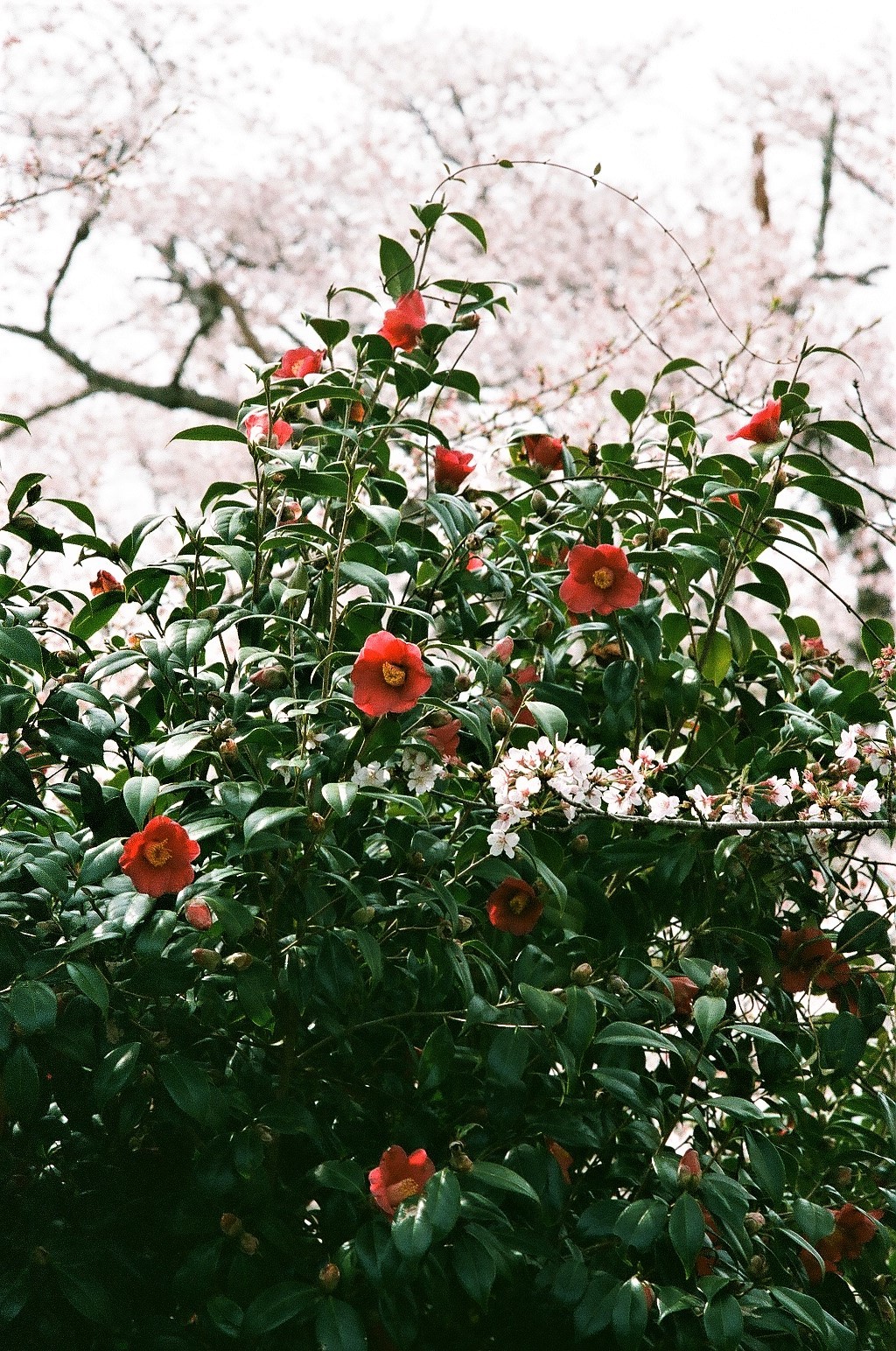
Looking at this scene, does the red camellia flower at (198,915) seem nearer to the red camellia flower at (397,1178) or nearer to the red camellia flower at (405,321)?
the red camellia flower at (397,1178)

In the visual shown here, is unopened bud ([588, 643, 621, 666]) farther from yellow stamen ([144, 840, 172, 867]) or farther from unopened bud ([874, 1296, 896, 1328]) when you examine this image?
unopened bud ([874, 1296, 896, 1328])

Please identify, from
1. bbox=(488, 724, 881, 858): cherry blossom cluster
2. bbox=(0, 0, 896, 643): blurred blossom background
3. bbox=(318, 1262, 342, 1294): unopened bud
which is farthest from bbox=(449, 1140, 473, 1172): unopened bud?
bbox=(0, 0, 896, 643): blurred blossom background

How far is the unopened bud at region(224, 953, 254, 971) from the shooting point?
868 mm

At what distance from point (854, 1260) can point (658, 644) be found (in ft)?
1.96

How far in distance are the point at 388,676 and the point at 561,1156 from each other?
1.42 ft

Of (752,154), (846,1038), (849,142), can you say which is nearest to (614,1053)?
(846,1038)

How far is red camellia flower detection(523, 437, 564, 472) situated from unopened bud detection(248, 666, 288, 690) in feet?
1.17

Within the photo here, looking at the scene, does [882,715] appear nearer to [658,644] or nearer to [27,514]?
[658,644]

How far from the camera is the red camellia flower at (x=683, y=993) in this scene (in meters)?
1.06

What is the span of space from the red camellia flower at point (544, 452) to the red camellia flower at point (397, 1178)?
62 centimetres

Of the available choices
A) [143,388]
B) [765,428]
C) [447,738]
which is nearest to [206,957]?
[447,738]

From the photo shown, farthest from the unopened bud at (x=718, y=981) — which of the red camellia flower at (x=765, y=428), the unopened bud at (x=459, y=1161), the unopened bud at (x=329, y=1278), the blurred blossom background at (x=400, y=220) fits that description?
the blurred blossom background at (x=400, y=220)

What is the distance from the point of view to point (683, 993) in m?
1.06

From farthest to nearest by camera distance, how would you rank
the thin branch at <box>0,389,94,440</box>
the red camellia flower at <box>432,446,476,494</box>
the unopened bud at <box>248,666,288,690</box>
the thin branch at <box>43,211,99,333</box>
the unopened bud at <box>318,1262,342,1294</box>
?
the thin branch at <box>0,389,94,440</box> → the thin branch at <box>43,211,99,333</box> → the red camellia flower at <box>432,446,476,494</box> → the unopened bud at <box>248,666,288,690</box> → the unopened bud at <box>318,1262,342,1294</box>
